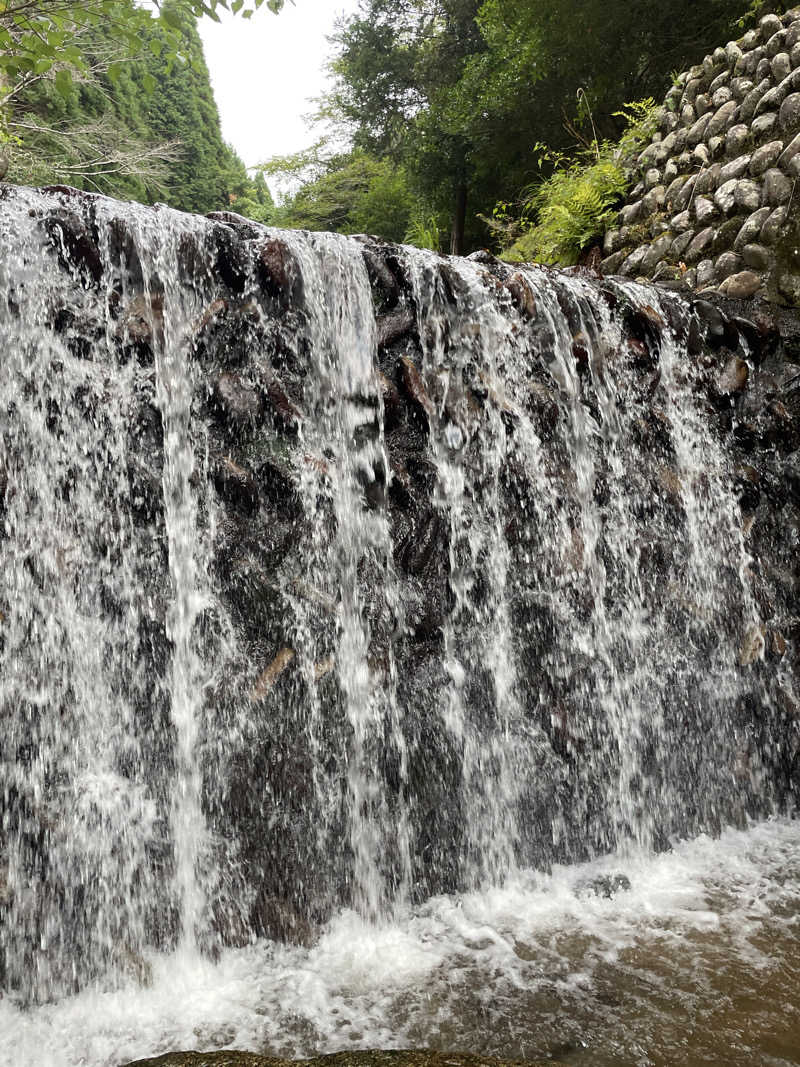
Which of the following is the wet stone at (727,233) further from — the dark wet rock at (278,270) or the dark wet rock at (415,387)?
the dark wet rock at (278,270)

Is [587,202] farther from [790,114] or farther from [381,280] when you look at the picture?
[381,280]

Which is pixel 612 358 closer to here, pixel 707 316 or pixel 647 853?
pixel 707 316

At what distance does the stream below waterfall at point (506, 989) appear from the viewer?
2.03 m

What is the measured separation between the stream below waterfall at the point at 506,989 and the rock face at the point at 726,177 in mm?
3635

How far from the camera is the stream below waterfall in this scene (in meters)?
2.03

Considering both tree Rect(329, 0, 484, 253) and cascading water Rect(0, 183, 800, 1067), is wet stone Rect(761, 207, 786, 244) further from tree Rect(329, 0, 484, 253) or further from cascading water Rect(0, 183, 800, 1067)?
tree Rect(329, 0, 484, 253)

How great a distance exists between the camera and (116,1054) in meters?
2.04

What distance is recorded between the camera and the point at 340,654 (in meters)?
2.93

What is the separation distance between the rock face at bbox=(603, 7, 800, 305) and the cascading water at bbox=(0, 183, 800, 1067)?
5.64 ft

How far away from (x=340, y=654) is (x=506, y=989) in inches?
50.5

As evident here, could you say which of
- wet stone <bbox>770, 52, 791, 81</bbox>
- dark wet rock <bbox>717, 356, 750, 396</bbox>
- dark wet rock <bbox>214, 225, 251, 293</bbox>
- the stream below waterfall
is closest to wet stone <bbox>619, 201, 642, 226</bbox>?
wet stone <bbox>770, 52, 791, 81</bbox>

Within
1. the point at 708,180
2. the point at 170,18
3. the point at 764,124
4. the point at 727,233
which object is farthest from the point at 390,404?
the point at 764,124

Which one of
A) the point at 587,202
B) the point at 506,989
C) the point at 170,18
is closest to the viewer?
the point at 506,989

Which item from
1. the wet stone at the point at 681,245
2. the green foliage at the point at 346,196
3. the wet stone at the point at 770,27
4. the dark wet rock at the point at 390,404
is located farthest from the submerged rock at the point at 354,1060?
the green foliage at the point at 346,196
